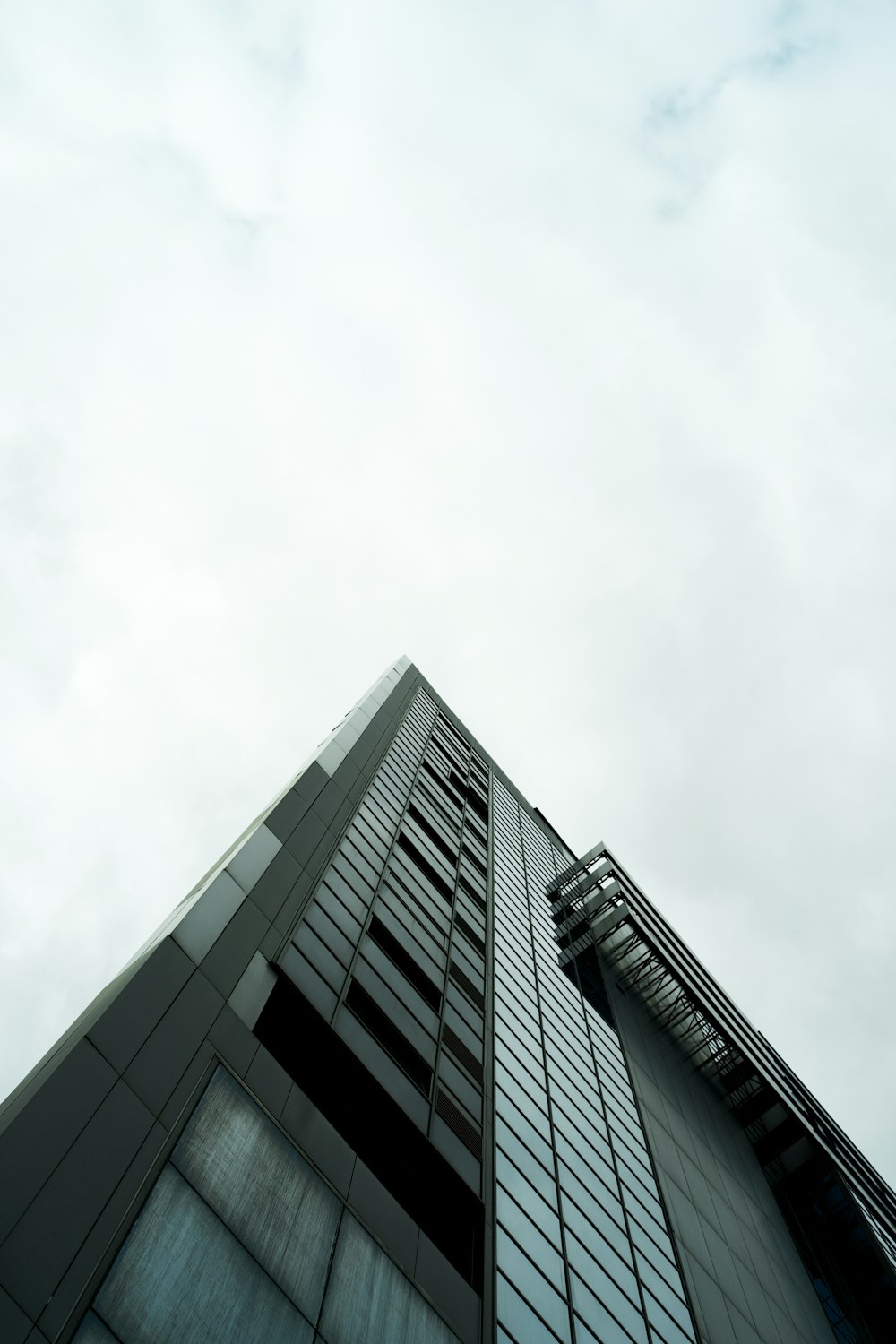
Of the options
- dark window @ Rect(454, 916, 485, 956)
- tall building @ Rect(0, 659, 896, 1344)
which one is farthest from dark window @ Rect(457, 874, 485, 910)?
dark window @ Rect(454, 916, 485, 956)

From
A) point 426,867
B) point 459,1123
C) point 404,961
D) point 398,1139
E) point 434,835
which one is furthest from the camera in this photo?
point 434,835

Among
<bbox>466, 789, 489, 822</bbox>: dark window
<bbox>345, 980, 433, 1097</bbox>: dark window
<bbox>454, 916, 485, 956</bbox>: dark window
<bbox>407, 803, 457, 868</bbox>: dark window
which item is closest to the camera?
<bbox>345, 980, 433, 1097</bbox>: dark window

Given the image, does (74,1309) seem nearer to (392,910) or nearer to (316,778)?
(392,910)

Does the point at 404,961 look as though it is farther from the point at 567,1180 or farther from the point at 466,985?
the point at 567,1180

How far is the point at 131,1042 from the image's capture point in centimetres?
964

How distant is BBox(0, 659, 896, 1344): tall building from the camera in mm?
8078

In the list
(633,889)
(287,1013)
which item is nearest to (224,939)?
(287,1013)

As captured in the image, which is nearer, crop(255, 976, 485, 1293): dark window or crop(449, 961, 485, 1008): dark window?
crop(255, 976, 485, 1293): dark window

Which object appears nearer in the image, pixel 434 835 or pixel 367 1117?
pixel 367 1117

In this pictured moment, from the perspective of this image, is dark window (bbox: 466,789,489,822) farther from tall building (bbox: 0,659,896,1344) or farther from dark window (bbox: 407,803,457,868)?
dark window (bbox: 407,803,457,868)

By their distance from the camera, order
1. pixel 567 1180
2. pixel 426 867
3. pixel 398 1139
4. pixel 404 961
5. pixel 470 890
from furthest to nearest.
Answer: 1. pixel 470 890
2. pixel 426 867
3. pixel 404 961
4. pixel 567 1180
5. pixel 398 1139

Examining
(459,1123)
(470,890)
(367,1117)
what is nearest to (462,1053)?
(459,1123)

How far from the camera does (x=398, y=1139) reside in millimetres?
14000

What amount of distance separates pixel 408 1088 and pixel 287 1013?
9.15 ft
